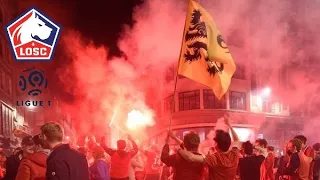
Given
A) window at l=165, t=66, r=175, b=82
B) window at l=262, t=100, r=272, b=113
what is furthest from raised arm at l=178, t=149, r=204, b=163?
window at l=262, t=100, r=272, b=113

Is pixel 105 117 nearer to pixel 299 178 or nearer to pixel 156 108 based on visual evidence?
pixel 156 108

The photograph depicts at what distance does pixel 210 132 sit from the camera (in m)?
27.9

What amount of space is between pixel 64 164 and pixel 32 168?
1.98 ft

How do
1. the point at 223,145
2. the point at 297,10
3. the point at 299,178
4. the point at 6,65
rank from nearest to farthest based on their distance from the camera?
the point at 223,145 → the point at 299,178 → the point at 297,10 → the point at 6,65

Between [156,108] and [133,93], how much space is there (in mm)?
8374

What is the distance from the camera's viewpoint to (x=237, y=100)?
3034 centimetres

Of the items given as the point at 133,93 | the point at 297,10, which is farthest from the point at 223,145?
the point at 297,10

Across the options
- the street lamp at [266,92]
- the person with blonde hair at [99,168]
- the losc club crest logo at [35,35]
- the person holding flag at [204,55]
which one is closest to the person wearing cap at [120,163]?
the person with blonde hair at [99,168]

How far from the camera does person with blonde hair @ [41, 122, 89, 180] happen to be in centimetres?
322

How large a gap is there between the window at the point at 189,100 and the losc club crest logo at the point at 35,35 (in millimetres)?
12261

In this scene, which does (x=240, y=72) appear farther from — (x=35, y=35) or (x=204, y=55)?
(x=204, y=55)

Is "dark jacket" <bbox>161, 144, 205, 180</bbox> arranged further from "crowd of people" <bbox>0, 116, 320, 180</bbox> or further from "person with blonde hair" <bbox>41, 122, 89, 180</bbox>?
"person with blonde hair" <bbox>41, 122, 89, 180</bbox>

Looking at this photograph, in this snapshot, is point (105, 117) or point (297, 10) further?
point (105, 117)

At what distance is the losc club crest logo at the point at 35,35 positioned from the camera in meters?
18.7
